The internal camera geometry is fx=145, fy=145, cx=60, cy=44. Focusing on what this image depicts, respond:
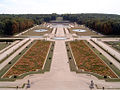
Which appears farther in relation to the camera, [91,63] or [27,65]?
[91,63]

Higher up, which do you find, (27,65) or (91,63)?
(91,63)

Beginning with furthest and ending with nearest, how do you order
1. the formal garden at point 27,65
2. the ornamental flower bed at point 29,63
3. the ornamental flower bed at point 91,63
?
the ornamental flower bed at point 29,63
the ornamental flower bed at point 91,63
the formal garden at point 27,65

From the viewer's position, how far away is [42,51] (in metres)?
43.6

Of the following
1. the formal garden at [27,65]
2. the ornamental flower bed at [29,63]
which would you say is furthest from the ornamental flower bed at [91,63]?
the ornamental flower bed at [29,63]

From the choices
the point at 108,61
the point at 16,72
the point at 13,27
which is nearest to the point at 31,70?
the point at 16,72

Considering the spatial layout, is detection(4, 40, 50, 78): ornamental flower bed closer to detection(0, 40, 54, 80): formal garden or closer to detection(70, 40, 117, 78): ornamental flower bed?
detection(0, 40, 54, 80): formal garden

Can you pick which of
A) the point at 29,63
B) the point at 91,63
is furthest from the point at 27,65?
the point at 91,63

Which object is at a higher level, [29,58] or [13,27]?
[13,27]

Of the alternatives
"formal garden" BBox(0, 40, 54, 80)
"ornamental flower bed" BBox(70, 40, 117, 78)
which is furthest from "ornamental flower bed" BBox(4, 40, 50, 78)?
"ornamental flower bed" BBox(70, 40, 117, 78)

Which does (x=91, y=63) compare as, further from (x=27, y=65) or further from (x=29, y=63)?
(x=27, y=65)

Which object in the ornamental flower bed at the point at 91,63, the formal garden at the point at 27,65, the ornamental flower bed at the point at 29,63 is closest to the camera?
the formal garden at the point at 27,65

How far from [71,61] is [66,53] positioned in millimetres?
6661

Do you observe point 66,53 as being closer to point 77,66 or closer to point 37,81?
point 77,66

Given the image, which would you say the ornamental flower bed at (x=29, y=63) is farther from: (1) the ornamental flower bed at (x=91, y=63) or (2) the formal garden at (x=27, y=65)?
(1) the ornamental flower bed at (x=91, y=63)
